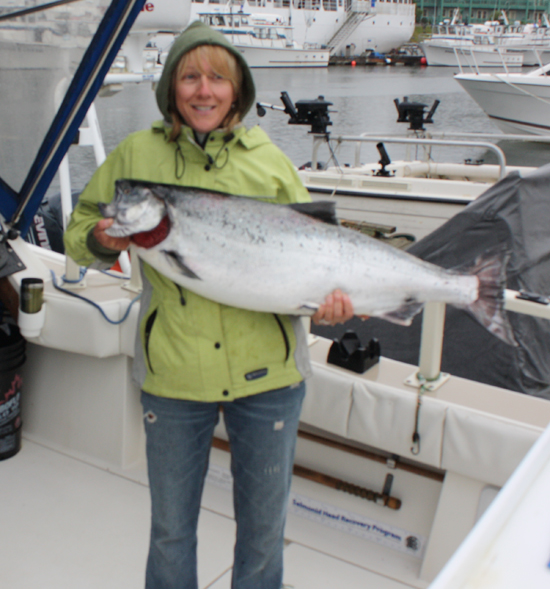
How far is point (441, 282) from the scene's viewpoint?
1.74 m

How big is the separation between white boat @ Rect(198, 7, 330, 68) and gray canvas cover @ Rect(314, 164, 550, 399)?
49452 millimetres

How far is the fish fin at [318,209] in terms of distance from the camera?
5.40ft

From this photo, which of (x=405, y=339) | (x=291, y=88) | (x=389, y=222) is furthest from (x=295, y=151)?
(x=291, y=88)

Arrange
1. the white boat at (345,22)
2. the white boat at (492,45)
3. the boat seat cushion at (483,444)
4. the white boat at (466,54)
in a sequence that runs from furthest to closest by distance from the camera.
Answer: the white boat at (345,22), the white boat at (466,54), the white boat at (492,45), the boat seat cushion at (483,444)

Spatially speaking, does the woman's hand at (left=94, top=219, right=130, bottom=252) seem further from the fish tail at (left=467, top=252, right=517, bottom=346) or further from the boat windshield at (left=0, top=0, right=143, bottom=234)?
the boat windshield at (left=0, top=0, right=143, bottom=234)

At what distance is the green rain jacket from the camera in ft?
5.20

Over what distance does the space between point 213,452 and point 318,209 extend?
1.59 metres

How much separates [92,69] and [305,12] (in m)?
65.9

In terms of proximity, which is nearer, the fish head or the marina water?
the fish head

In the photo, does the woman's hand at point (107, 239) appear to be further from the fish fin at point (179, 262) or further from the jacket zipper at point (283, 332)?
the jacket zipper at point (283, 332)

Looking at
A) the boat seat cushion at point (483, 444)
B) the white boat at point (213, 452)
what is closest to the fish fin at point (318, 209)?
the white boat at point (213, 452)

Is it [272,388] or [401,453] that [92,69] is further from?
[401,453]

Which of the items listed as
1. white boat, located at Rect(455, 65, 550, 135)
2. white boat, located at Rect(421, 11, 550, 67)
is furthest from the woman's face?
white boat, located at Rect(421, 11, 550, 67)

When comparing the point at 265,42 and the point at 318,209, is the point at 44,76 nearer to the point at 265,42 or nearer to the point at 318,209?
the point at 318,209
